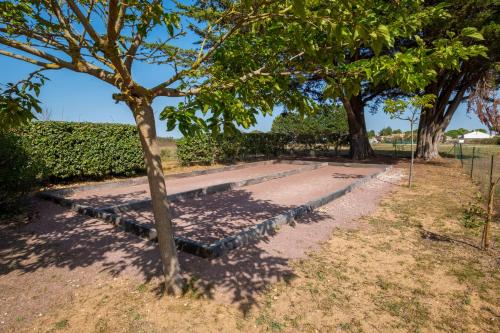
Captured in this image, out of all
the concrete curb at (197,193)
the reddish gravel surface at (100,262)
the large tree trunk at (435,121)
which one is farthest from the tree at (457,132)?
the reddish gravel surface at (100,262)

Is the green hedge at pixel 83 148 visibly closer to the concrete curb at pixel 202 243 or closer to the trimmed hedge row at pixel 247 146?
the concrete curb at pixel 202 243

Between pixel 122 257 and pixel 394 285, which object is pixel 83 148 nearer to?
pixel 122 257

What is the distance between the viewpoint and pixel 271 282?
4109 millimetres

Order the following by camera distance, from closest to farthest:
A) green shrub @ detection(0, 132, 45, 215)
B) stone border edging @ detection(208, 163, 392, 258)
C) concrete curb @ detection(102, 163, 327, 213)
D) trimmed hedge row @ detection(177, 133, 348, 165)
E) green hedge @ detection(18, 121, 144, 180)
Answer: stone border edging @ detection(208, 163, 392, 258), green shrub @ detection(0, 132, 45, 215), concrete curb @ detection(102, 163, 327, 213), green hedge @ detection(18, 121, 144, 180), trimmed hedge row @ detection(177, 133, 348, 165)

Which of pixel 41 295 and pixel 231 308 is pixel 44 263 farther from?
pixel 231 308

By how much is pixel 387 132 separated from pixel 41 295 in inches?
6085

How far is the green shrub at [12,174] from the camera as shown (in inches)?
282

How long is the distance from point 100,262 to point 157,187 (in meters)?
2.31

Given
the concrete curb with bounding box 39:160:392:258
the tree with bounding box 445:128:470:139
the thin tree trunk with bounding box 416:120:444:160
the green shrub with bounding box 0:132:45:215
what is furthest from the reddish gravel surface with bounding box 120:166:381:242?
the tree with bounding box 445:128:470:139

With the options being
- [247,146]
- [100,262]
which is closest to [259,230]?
[100,262]

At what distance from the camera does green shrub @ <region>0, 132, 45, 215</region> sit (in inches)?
282

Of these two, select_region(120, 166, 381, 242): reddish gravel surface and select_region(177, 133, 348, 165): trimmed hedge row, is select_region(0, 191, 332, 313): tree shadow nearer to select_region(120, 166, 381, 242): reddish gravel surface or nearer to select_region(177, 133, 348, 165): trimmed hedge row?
select_region(120, 166, 381, 242): reddish gravel surface

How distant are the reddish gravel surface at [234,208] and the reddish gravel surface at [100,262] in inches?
36.7

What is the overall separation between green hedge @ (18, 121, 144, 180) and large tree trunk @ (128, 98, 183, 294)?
26.1 ft
